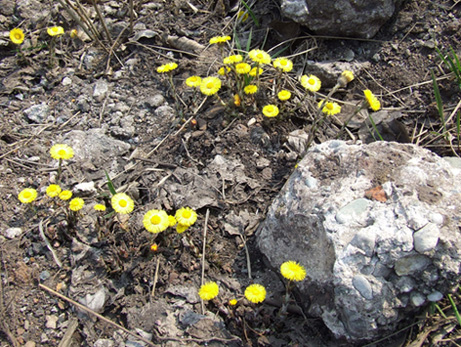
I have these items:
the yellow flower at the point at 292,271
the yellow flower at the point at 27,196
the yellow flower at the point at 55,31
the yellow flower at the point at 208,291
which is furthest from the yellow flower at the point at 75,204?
the yellow flower at the point at 55,31

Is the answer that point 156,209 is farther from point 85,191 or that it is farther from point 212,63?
point 212,63

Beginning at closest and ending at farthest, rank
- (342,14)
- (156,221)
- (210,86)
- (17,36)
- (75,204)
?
(156,221), (75,204), (210,86), (342,14), (17,36)

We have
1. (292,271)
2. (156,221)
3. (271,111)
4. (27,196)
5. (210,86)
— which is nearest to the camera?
(292,271)

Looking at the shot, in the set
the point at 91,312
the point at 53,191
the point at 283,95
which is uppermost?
the point at 283,95

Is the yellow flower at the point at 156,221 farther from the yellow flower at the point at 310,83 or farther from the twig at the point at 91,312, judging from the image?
the yellow flower at the point at 310,83

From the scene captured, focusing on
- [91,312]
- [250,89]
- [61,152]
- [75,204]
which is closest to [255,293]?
[91,312]

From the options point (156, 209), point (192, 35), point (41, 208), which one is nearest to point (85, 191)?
point (41, 208)

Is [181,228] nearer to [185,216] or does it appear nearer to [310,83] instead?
[185,216]
